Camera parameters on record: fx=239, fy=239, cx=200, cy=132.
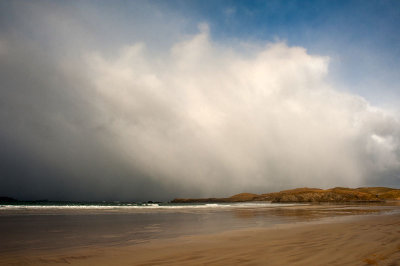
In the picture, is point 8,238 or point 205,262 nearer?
point 205,262

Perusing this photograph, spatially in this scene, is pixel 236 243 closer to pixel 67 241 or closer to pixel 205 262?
pixel 205 262

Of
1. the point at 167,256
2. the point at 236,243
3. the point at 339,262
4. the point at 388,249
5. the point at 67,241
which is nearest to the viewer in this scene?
the point at 339,262

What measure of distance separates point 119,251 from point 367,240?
31.8 ft

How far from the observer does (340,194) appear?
89.1 metres

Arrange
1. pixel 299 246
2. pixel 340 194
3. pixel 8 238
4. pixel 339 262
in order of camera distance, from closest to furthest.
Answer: pixel 339 262
pixel 299 246
pixel 8 238
pixel 340 194

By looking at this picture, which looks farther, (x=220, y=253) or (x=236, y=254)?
(x=220, y=253)

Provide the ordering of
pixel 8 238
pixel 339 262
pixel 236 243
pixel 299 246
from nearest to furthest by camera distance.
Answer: pixel 339 262 → pixel 299 246 → pixel 236 243 → pixel 8 238

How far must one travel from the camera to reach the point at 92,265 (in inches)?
265

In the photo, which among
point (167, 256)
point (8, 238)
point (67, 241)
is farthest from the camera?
point (8, 238)

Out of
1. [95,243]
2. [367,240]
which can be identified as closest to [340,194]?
[367,240]

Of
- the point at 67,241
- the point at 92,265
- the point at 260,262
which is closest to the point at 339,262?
the point at 260,262

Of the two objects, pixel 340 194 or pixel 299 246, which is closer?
pixel 299 246

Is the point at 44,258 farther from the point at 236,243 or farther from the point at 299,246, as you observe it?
the point at 299,246

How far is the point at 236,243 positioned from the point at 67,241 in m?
7.28
